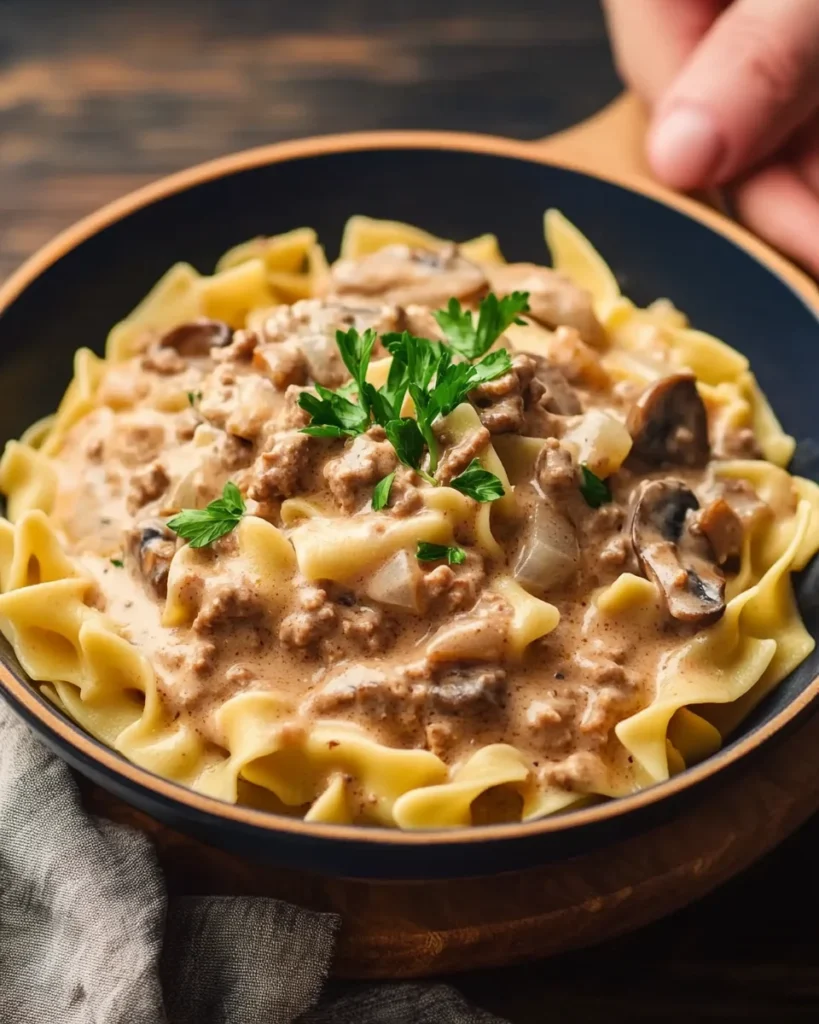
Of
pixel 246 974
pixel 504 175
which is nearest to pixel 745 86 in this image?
pixel 504 175

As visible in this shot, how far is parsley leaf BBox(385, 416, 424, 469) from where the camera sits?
4.57 m

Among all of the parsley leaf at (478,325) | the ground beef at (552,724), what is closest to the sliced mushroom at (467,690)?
the ground beef at (552,724)

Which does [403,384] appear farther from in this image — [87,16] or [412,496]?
[87,16]

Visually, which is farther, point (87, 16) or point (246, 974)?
point (87, 16)

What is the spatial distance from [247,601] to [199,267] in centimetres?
262

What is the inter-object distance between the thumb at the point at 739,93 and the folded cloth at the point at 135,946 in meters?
4.14

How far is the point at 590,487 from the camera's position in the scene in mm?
4805

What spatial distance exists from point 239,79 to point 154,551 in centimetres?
520

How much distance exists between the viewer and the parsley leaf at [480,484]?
448cm

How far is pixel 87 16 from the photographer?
9234mm

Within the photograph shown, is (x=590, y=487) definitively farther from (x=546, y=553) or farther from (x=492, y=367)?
(x=492, y=367)

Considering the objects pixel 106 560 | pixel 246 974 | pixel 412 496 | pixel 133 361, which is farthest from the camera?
pixel 133 361

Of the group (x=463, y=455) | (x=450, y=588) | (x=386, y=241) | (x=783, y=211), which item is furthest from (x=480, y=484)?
(x=783, y=211)

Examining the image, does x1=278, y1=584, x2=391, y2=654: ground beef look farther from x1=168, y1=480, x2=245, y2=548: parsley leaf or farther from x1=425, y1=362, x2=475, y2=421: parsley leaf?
x1=425, y1=362, x2=475, y2=421: parsley leaf
